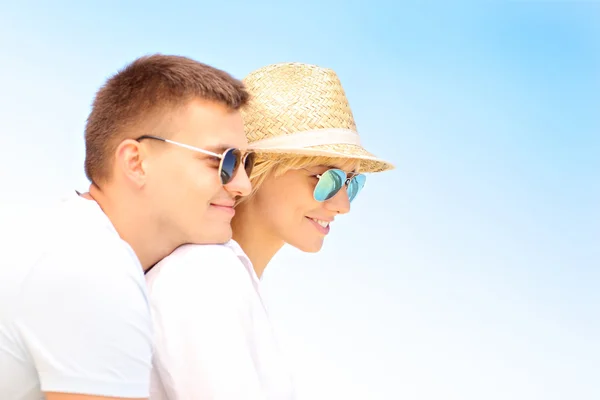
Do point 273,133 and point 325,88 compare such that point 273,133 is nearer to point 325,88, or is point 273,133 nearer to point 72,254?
point 325,88

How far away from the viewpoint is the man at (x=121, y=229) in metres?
2.71

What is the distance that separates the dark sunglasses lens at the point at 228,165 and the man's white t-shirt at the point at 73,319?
71 cm

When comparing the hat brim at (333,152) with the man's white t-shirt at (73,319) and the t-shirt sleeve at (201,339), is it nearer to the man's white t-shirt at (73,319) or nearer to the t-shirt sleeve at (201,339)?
the t-shirt sleeve at (201,339)

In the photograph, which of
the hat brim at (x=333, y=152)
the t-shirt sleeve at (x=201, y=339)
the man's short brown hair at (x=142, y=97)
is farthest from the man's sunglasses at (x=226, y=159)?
the t-shirt sleeve at (x=201, y=339)

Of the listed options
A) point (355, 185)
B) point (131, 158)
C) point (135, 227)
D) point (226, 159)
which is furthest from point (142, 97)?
point (355, 185)

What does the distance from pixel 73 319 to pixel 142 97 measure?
3.67 ft

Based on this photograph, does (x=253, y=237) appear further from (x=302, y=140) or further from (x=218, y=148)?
(x=218, y=148)

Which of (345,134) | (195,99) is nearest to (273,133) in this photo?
(345,134)

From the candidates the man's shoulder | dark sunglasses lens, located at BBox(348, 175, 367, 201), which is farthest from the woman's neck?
the man's shoulder

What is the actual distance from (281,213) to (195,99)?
0.83 meters

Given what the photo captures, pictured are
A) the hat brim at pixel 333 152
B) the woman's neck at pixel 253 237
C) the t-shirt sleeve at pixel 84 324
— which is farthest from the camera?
the woman's neck at pixel 253 237

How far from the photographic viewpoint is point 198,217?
3.43 meters

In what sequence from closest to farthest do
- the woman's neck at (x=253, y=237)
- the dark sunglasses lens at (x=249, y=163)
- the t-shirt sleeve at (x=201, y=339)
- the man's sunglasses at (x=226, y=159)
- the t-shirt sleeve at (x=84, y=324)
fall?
1. the t-shirt sleeve at (x=84, y=324)
2. the t-shirt sleeve at (x=201, y=339)
3. the man's sunglasses at (x=226, y=159)
4. the dark sunglasses lens at (x=249, y=163)
5. the woman's neck at (x=253, y=237)

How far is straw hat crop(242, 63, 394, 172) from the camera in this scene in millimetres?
4102
